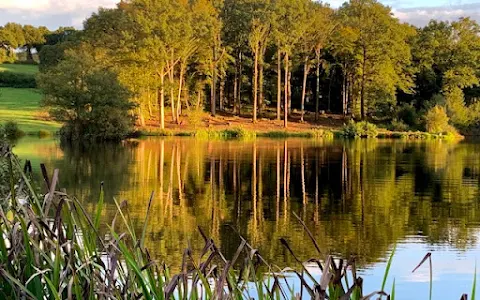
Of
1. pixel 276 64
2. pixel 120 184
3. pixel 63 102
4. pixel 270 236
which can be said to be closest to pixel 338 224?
pixel 270 236

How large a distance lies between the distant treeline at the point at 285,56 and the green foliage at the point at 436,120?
1.70ft

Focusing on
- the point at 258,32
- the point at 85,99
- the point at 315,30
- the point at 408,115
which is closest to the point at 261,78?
the point at 258,32

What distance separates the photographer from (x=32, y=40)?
87.6m

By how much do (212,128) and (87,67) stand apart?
11.8 m

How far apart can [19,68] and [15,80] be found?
7035 millimetres

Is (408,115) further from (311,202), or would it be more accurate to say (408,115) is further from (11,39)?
(11,39)

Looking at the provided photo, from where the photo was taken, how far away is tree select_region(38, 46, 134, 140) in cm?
3832

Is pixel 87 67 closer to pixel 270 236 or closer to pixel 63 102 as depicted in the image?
pixel 63 102

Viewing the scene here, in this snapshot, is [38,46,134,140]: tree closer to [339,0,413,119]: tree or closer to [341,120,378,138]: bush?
[341,120,378,138]: bush

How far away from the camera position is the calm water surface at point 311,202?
9.71 meters

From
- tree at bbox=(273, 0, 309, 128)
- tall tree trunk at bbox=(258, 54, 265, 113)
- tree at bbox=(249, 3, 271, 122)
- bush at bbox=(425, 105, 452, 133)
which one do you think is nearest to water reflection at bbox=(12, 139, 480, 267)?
bush at bbox=(425, 105, 452, 133)

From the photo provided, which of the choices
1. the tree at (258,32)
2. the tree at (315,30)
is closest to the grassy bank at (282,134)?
the tree at (258,32)

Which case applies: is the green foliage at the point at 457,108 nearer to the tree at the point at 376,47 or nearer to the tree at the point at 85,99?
the tree at the point at 376,47

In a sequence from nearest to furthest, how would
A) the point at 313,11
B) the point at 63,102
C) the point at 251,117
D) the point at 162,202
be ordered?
the point at 162,202
the point at 63,102
the point at 313,11
the point at 251,117
